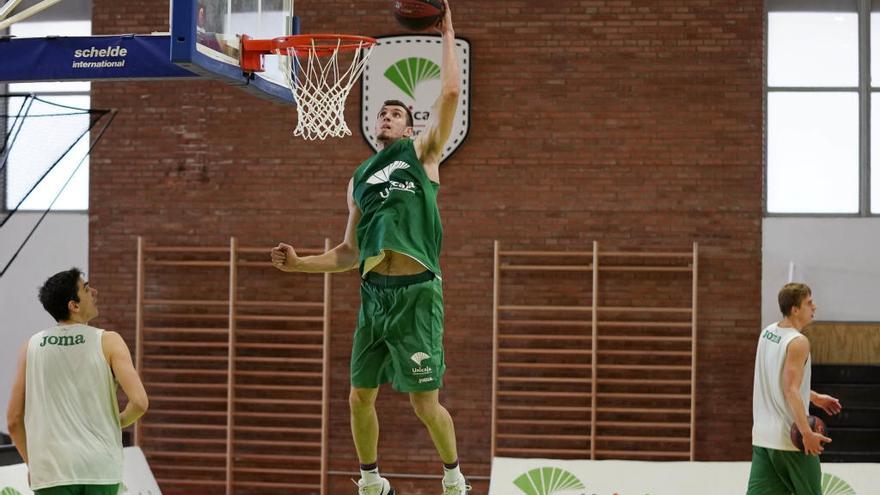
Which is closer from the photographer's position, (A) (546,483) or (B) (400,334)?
(B) (400,334)

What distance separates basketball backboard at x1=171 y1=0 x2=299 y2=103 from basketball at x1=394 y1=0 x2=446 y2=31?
1.39 m

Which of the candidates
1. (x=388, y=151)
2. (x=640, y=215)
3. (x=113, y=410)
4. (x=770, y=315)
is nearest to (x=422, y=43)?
(x=640, y=215)

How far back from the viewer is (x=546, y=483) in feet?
26.2

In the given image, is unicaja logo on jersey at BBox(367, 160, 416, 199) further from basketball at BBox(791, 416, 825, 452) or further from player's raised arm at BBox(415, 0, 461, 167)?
basketball at BBox(791, 416, 825, 452)

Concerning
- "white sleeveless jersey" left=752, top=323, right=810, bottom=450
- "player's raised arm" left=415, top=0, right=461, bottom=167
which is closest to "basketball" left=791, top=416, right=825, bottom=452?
"white sleeveless jersey" left=752, top=323, right=810, bottom=450

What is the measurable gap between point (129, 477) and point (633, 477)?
12.1 feet

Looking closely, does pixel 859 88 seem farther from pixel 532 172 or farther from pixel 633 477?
pixel 633 477

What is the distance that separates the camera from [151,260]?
1041 cm

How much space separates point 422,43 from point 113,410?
6.58 m

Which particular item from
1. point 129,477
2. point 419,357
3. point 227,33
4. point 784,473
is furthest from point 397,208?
point 129,477

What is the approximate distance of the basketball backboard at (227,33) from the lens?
546cm

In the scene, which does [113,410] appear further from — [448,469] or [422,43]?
[422,43]

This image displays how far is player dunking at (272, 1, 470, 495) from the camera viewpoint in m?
4.66

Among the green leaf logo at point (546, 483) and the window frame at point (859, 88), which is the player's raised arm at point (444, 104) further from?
the window frame at point (859, 88)
